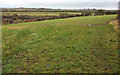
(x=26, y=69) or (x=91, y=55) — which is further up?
(x=91, y=55)

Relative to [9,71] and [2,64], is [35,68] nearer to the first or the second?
[9,71]

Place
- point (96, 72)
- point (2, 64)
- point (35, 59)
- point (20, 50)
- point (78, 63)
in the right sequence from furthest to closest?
point (20, 50) < point (35, 59) < point (2, 64) < point (78, 63) < point (96, 72)

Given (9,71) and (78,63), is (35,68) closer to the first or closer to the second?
(9,71)

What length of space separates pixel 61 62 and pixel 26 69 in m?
3.37

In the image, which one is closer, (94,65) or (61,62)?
(94,65)

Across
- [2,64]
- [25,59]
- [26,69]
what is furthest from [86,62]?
[2,64]

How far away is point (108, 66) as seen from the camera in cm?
900

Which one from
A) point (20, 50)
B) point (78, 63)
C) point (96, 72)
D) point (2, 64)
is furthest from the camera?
point (20, 50)

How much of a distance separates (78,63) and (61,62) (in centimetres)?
168

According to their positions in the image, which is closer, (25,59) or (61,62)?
(61,62)

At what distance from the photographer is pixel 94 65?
9.29m

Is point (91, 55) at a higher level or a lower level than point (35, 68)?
higher

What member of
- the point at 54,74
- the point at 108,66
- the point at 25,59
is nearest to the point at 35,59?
the point at 25,59

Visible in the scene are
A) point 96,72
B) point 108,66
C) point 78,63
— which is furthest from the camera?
point 78,63
